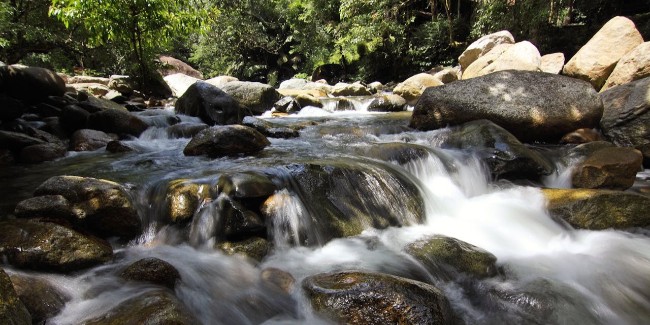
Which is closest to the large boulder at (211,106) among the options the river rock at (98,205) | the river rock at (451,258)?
the river rock at (98,205)

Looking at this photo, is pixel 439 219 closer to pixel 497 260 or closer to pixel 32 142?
pixel 497 260

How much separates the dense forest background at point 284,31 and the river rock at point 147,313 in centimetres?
742

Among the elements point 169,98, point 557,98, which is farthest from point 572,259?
point 169,98

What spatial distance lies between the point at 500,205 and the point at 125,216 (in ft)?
14.6

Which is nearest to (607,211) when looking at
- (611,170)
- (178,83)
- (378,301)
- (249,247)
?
(611,170)

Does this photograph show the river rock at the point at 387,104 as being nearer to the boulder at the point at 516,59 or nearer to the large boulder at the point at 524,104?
the boulder at the point at 516,59

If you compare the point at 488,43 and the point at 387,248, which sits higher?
A: the point at 488,43

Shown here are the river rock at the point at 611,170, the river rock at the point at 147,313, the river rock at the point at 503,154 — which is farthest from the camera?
the river rock at the point at 503,154

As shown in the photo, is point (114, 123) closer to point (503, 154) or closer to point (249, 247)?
point (249, 247)

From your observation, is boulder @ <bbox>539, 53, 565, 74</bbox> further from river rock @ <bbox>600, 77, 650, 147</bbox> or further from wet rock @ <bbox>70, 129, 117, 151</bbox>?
wet rock @ <bbox>70, 129, 117, 151</bbox>

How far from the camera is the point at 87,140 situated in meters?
6.86

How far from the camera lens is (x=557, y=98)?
22.3 feet

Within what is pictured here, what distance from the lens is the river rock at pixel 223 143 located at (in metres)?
5.94

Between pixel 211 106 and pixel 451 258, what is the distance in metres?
7.20
